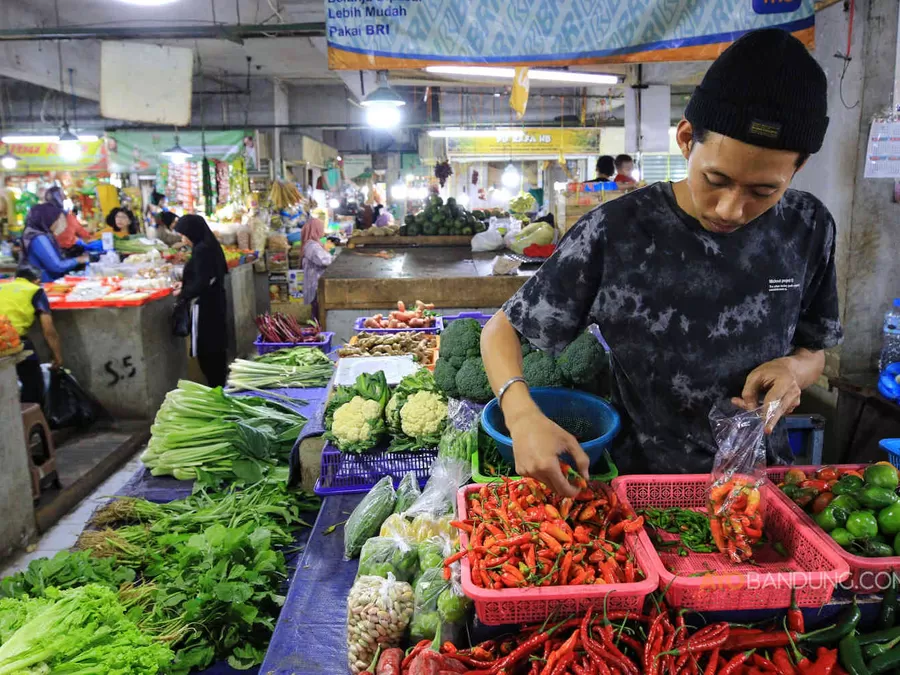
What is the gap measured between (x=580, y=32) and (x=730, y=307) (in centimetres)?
281

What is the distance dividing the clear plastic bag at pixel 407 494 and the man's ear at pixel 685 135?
1.64m

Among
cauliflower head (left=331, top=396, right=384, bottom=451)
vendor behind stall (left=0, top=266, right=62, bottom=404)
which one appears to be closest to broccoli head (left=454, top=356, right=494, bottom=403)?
cauliflower head (left=331, top=396, right=384, bottom=451)

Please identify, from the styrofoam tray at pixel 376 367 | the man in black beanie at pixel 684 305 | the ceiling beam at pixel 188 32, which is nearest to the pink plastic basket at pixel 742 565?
the man in black beanie at pixel 684 305

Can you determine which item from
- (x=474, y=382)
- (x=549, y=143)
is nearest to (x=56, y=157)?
(x=549, y=143)

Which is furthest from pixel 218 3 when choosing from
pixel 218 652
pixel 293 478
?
pixel 218 652

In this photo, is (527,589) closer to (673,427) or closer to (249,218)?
(673,427)

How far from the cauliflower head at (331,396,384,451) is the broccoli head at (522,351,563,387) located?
0.88 meters

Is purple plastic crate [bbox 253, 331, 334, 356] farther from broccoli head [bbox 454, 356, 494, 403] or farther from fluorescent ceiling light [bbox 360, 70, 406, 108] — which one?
broccoli head [bbox 454, 356, 494, 403]

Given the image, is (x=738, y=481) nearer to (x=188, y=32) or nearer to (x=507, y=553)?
(x=507, y=553)

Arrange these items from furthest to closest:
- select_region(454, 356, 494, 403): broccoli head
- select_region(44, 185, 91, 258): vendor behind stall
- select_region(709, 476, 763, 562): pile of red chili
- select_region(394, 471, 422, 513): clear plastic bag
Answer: select_region(44, 185, 91, 258): vendor behind stall
select_region(454, 356, 494, 403): broccoli head
select_region(394, 471, 422, 513): clear plastic bag
select_region(709, 476, 763, 562): pile of red chili

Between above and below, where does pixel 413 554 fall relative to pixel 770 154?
below

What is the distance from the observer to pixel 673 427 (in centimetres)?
185

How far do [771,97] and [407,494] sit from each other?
1932mm

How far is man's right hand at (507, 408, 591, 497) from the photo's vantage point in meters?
1.48
